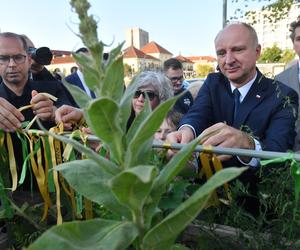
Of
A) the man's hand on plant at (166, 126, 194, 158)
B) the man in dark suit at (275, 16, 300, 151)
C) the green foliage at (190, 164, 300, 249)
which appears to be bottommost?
the green foliage at (190, 164, 300, 249)

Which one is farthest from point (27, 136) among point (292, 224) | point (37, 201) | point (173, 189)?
point (292, 224)

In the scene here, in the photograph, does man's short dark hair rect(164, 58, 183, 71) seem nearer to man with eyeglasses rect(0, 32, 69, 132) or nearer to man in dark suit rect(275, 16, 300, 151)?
man in dark suit rect(275, 16, 300, 151)

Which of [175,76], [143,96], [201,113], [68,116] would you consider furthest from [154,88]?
[175,76]

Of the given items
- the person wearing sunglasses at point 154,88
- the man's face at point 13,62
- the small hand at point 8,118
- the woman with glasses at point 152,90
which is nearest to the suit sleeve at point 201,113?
the woman with glasses at point 152,90

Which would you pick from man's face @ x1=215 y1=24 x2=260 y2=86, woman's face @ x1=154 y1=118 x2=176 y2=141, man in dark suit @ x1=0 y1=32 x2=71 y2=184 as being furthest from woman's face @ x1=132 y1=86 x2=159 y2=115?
man's face @ x1=215 y1=24 x2=260 y2=86

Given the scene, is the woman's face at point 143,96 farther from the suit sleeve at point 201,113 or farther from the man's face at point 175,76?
the man's face at point 175,76

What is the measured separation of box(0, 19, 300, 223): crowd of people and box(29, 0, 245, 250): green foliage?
620 millimetres

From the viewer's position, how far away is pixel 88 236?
67 centimetres

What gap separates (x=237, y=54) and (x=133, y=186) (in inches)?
66.0

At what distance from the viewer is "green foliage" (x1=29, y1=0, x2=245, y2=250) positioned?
584 mm

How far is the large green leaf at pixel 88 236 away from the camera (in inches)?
24.4

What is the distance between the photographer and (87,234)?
2.20 feet

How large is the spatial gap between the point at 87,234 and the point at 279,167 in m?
0.86

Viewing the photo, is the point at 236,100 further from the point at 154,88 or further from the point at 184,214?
the point at 184,214
